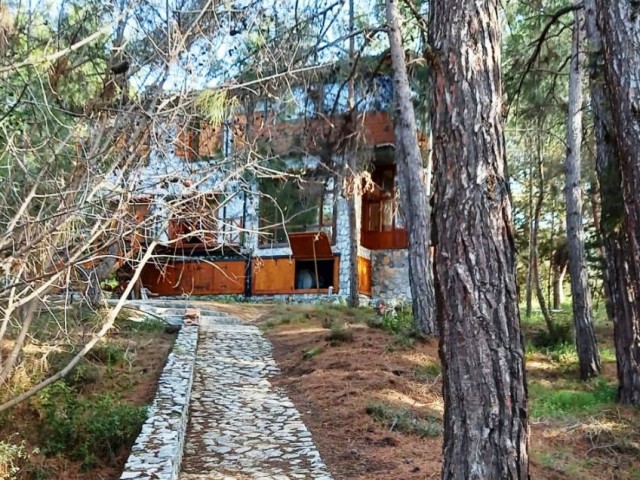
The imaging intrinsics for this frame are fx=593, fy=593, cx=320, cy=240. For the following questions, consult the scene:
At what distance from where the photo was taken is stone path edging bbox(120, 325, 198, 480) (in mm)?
4348

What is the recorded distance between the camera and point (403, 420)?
20.7ft

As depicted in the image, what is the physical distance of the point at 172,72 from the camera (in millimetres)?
5152

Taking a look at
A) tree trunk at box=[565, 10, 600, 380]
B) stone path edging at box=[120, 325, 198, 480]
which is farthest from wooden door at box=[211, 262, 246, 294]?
tree trunk at box=[565, 10, 600, 380]

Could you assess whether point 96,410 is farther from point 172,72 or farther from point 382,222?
point 382,222

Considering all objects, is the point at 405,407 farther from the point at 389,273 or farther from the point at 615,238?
the point at 389,273

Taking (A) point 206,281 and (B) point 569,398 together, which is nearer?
(B) point 569,398

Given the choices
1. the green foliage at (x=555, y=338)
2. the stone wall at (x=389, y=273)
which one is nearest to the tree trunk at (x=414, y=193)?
the green foliage at (x=555, y=338)

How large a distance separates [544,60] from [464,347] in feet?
31.1

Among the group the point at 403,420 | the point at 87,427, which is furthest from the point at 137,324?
the point at 403,420

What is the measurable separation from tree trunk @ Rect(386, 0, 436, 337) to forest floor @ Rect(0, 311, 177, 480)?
4.78 metres

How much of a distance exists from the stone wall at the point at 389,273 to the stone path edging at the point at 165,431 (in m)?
11.8

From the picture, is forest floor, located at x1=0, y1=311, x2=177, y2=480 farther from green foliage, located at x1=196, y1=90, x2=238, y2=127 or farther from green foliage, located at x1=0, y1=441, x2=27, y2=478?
green foliage, located at x1=196, y1=90, x2=238, y2=127

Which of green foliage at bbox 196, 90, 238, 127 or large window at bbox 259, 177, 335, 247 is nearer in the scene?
green foliage at bbox 196, 90, 238, 127

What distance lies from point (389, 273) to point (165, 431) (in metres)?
15.1
